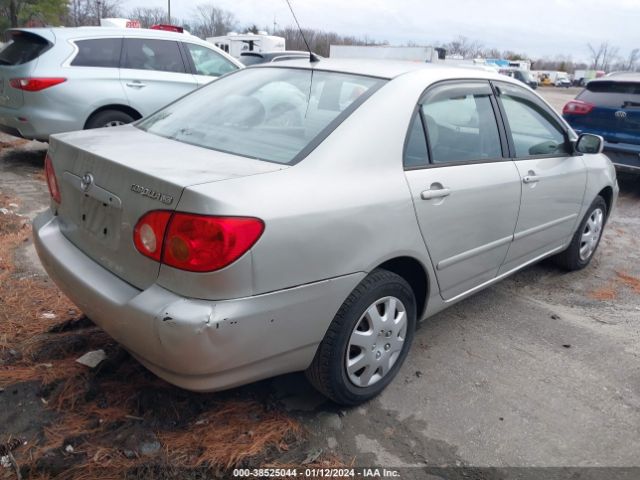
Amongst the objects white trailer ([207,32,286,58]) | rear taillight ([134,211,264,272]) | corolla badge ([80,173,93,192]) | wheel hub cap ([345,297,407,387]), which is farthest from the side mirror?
white trailer ([207,32,286,58])

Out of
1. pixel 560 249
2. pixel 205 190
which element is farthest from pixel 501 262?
pixel 205 190

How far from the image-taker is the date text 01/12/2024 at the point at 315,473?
85.6 inches

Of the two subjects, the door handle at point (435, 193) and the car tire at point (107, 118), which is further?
the car tire at point (107, 118)

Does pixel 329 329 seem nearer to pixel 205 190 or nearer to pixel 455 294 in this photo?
pixel 205 190

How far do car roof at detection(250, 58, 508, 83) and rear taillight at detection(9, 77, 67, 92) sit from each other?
3.92 meters

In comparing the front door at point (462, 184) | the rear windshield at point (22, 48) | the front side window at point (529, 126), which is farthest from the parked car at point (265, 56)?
the front door at point (462, 184)

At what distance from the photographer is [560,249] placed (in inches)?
166

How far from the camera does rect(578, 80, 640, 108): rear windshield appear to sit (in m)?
6.85

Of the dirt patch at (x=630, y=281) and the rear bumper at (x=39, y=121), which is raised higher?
the rear bumper at (x=39, y=121)

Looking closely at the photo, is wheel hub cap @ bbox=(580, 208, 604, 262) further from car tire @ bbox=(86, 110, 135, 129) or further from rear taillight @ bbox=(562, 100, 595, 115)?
car tire @ bbox=(86, 110, 135, 129)

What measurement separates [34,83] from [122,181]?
15.9ft

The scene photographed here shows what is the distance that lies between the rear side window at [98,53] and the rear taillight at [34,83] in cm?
33

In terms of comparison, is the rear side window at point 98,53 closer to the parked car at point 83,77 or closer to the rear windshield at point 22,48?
the parked car at point 83,77

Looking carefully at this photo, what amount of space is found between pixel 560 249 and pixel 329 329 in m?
2.60
